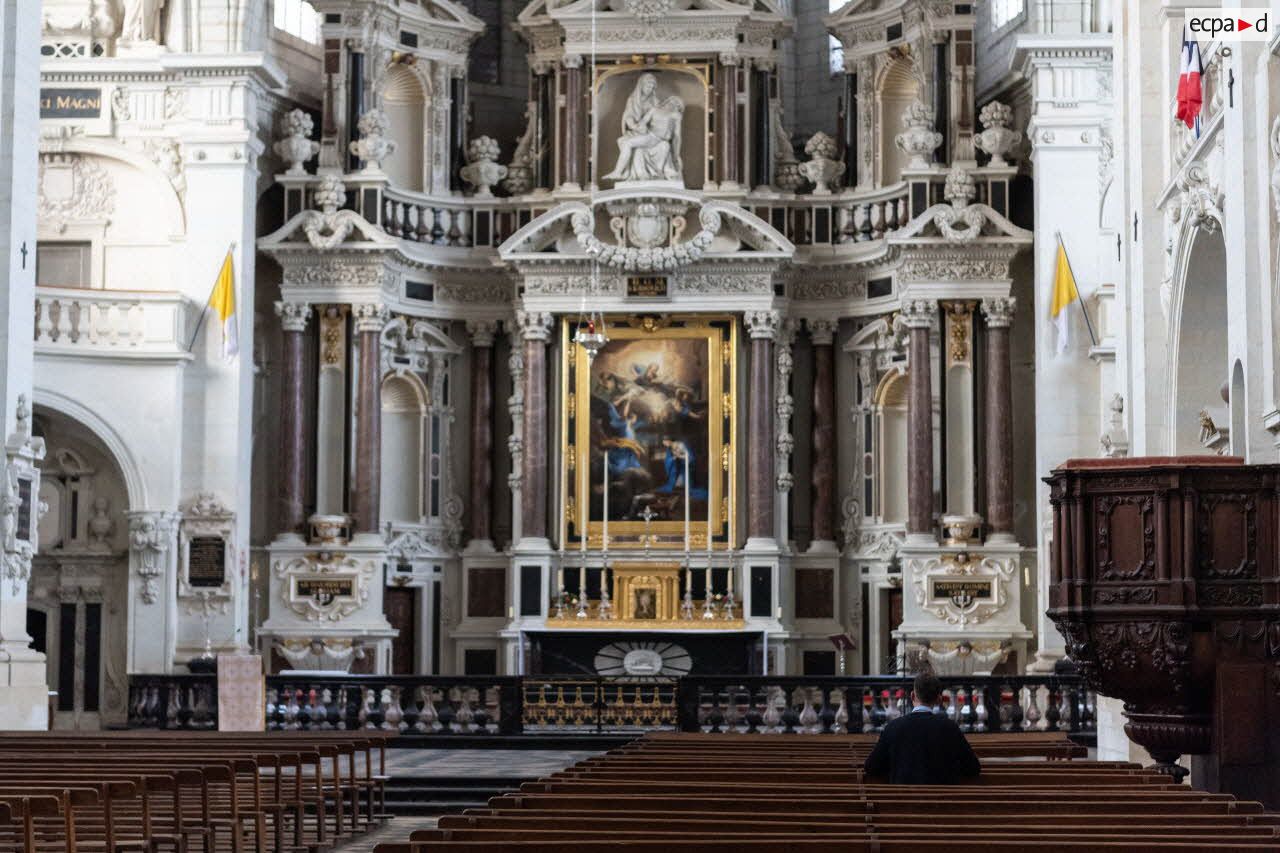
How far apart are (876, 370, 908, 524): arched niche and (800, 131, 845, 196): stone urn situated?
9.32 feet

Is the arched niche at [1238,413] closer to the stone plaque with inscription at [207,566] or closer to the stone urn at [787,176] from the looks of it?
the stone plaque with inscription at [207,566]

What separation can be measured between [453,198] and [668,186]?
10.6 feet

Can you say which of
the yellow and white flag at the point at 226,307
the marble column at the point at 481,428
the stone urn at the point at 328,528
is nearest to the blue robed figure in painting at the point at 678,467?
the marble column at the point at 481,428

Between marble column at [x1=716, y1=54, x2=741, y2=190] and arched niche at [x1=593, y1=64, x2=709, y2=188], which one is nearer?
marble column at [x1=716, y1=54, x2=741, y2=190]

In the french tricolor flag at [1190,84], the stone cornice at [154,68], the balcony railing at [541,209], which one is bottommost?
the french tricolor flag at [1190,84]

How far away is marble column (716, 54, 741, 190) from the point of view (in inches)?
1120

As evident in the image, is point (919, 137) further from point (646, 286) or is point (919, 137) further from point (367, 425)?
point (367, 425)

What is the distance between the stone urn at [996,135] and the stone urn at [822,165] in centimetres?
226

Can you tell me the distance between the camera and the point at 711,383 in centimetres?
2834

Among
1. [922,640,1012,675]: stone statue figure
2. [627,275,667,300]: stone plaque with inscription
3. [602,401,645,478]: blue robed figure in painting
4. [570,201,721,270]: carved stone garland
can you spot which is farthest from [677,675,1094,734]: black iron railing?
[627,275,667,300]: stone plaque with inscription

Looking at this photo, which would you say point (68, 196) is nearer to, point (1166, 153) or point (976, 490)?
point (976, 490)

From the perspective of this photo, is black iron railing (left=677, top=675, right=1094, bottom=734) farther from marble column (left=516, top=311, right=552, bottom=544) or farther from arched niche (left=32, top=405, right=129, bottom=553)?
arched niche (left=32, top=405, right=129, bottom=553)

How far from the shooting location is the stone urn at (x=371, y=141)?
1093 inches

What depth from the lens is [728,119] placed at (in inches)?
1120
